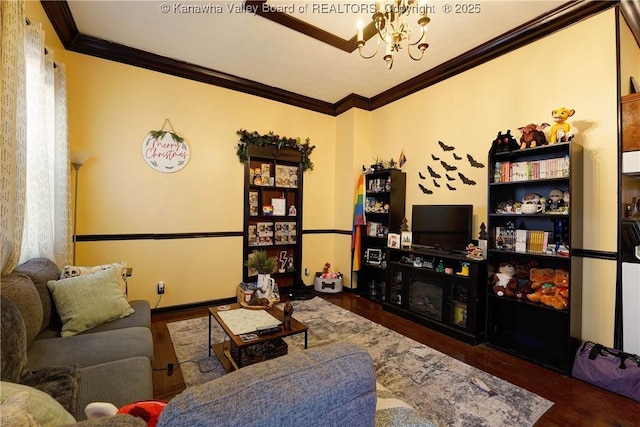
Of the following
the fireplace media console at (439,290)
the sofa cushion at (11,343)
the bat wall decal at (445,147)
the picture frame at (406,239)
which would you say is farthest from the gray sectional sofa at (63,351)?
the bat wall decal at (445,147)

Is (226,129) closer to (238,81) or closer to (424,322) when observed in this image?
(238,81)

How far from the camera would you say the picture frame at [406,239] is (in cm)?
367

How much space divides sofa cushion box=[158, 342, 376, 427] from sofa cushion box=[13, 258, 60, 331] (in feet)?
6.60

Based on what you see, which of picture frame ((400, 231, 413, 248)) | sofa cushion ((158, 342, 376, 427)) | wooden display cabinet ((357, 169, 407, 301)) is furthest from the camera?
wooden display cabinet ((357, 169, 407, 301))

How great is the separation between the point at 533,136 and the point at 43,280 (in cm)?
402

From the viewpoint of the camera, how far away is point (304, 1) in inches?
102

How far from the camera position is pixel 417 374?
228 cm

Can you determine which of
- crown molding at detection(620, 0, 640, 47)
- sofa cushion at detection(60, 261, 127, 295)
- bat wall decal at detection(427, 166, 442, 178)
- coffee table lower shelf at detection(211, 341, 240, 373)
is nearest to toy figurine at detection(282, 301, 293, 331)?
coffee table lower shelf at detection(211, 341, 240, 373)

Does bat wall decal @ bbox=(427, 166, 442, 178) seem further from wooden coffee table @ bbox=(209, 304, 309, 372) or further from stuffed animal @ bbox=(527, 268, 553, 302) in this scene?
wooden coffee table @ bbox=(209, 304, 309, 372)

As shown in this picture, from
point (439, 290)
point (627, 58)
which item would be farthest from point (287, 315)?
point (627, 58)

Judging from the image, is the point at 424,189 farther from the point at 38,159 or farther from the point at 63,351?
the point at 38,159

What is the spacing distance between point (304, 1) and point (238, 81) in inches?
67.3

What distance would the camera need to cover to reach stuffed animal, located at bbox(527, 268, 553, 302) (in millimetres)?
2510

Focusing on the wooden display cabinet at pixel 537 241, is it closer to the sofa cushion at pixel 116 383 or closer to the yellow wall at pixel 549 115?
the yellow wall at pixel 549 115
